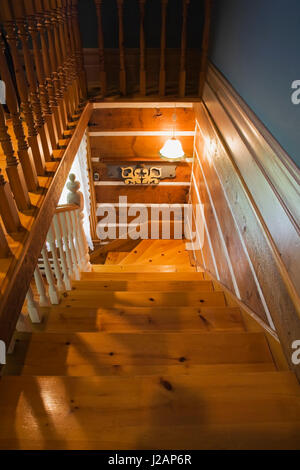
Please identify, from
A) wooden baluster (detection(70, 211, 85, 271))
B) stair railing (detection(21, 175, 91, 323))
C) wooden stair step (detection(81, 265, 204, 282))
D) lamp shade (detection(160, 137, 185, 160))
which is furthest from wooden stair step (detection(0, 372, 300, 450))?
lamp shade (detection(160, 137, 185, 160))

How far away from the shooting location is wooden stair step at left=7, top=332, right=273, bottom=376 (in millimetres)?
1304

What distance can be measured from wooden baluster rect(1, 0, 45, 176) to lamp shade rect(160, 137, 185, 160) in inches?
73.1

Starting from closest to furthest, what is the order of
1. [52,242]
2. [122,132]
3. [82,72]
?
[52,242] → [82,72] → [122,132]

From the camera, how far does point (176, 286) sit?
8.13 ft

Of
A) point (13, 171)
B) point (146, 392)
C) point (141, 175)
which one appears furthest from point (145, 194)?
point (146, 392)

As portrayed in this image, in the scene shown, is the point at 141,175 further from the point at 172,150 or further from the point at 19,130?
the point at 19,130

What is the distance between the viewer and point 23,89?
1511 mm

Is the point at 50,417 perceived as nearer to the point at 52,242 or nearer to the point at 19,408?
the point at 19,408

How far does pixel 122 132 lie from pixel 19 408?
341 centimetres

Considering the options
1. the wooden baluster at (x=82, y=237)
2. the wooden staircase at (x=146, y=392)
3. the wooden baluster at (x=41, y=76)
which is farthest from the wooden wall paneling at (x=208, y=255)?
the wooden baluster at (x=41, y=76)

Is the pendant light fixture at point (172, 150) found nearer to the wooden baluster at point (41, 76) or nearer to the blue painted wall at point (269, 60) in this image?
the blue painted wall at point (269, 60)

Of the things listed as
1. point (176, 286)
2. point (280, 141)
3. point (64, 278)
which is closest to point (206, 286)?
point (176, 286)

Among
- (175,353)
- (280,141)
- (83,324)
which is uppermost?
(280,141)

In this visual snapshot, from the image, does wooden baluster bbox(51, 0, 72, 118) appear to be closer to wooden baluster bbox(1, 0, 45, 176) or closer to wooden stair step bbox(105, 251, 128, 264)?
wooden baluster bbox(1, 0, 45, 176)
